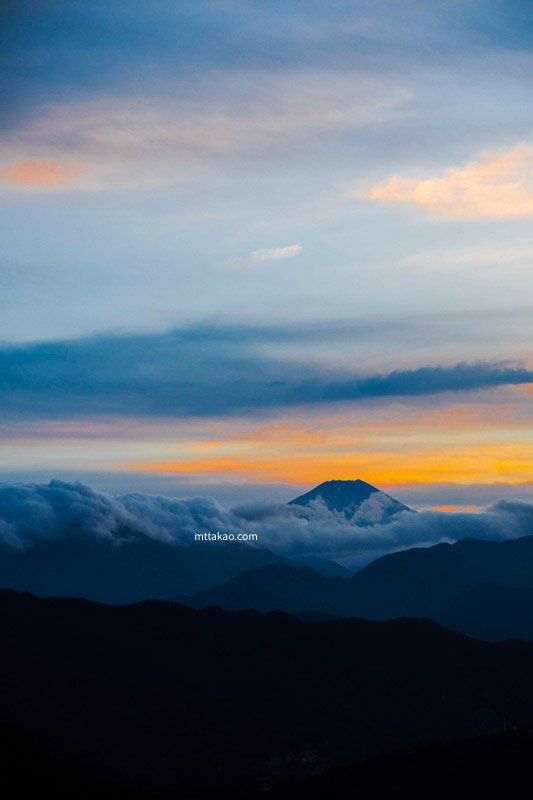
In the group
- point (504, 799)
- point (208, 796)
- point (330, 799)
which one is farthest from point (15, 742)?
point (504, 799)

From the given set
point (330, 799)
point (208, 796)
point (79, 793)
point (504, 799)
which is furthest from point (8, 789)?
point (504, 799)

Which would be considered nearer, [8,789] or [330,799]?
[8,789]

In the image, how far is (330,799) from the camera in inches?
A: 7466

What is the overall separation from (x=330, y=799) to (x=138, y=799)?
130ft

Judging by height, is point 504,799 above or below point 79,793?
below

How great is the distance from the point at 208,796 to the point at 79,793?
2066 cm

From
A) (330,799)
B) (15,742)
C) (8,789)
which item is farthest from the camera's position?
(330,799)

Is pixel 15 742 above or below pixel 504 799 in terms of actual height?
above

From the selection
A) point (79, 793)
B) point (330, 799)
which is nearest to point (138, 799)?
point (79, 793)

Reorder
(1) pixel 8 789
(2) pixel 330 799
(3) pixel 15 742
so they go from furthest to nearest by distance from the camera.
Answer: (2) pixel 330 799 → (3) pixel 15 742 → (1) pixel 8 789

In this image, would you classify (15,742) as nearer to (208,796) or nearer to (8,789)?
(8,789)

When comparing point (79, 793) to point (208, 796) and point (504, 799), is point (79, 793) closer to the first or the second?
point (208, 796)

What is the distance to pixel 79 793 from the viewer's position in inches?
6491

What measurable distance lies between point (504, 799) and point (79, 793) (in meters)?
80.7
